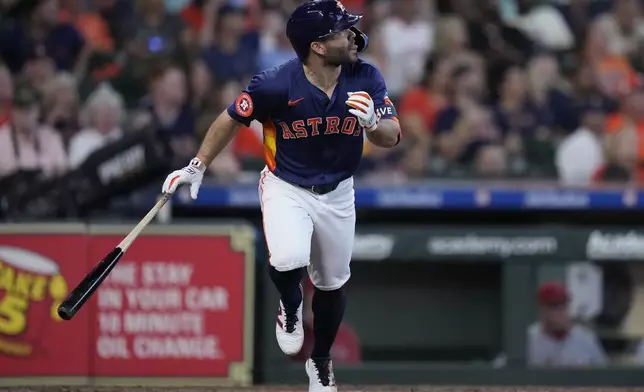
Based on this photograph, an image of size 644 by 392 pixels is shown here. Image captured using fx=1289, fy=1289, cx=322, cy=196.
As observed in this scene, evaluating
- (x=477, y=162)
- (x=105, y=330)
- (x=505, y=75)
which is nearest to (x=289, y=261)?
(x=105, y=330)

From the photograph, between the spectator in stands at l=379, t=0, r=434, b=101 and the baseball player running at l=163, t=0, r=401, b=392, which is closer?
the baseball player running at l=163, t=0, r=401, b=392

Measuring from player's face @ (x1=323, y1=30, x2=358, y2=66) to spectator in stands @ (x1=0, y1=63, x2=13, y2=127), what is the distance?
428cm

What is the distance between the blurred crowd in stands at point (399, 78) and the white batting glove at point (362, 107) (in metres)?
3.03

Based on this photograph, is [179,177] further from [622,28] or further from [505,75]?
[622,28]

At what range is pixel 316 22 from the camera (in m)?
6.16

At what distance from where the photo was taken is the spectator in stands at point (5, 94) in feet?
32.4

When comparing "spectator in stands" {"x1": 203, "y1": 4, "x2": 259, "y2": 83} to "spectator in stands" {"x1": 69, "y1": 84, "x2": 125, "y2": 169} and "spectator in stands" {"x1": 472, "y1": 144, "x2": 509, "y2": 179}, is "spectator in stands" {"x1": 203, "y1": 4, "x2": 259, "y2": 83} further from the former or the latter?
"spectator in stands" {"x1": 472, "y1": 144, "x2": 509, "y2": 179}

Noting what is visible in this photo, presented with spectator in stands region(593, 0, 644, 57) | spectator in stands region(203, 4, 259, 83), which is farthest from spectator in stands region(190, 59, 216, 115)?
spectator in stands region(593, 0, 644, 57)

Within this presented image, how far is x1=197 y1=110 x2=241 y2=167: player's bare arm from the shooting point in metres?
6.32

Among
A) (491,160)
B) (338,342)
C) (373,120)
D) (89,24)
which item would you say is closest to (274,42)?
(89,24)

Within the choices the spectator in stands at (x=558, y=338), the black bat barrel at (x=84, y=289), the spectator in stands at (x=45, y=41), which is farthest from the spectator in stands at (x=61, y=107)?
the spectator in stands at (x=558, y=338)

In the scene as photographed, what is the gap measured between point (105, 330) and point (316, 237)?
2.34 meters

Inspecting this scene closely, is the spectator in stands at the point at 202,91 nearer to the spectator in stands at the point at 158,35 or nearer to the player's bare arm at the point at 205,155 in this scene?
the spectator in stands at the point at 158,35

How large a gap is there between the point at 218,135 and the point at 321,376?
1.36m
